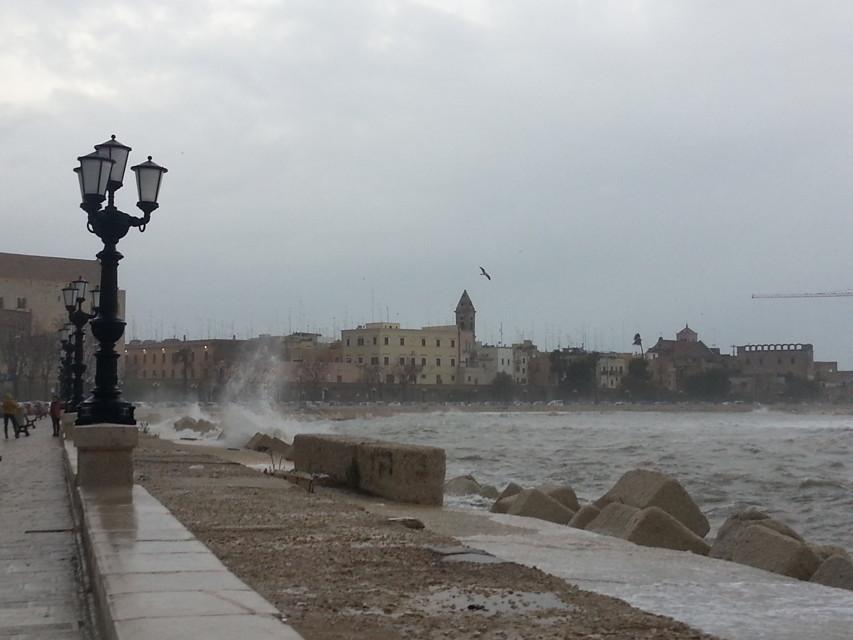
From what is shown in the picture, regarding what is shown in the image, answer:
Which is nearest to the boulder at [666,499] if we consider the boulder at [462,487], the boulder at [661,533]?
the boulder at [661,533]

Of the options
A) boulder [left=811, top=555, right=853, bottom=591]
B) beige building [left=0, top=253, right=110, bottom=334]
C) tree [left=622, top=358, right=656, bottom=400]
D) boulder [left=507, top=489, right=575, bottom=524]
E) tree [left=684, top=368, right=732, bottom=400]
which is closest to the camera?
boulder [left=811, top=555, right=853, bottom=591]

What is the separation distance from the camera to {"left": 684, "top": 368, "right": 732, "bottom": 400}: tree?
145500mm

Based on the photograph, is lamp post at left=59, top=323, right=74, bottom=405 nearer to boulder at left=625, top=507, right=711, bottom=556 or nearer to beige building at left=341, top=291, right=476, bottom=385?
boulder at left=625, top=507, right=711, bottom=556

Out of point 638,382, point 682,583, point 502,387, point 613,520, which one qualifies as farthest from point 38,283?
point 682,583

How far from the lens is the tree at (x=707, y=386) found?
146 meters

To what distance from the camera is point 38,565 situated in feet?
23.6

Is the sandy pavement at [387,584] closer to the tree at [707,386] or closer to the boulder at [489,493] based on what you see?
the boulder at [489,493]

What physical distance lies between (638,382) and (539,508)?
135470 millimetres

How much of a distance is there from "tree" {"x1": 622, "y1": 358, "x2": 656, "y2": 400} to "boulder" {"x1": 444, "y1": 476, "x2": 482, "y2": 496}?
129 m

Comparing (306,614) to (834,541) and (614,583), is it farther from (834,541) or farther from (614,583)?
(834,541)

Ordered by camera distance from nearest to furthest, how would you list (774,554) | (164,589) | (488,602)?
1. (164,589)
2. (488,602)
3. (774,554)

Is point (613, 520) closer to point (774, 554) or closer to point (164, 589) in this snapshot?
point (774, 554)

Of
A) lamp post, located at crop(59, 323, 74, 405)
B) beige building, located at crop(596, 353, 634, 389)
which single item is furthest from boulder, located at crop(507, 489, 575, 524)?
beige building, located at crop(596, 353, 634, 389)

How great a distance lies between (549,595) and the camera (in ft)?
18.9
